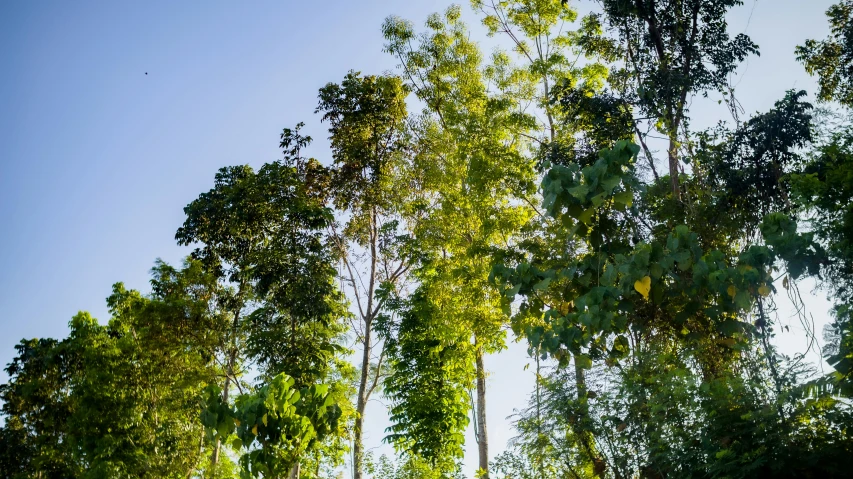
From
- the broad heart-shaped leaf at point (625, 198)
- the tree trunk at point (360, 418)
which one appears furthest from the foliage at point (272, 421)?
the tree trunk at point (360, 418)

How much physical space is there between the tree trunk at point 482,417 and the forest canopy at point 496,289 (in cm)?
3

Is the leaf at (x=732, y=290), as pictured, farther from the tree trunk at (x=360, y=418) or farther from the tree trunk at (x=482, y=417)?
the tree trunk at (x=360, y=418)

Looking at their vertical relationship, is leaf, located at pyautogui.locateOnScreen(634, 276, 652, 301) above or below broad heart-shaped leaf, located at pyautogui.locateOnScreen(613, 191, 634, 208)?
below

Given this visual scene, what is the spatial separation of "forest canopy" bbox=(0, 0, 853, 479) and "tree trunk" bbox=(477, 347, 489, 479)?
0.11 ft

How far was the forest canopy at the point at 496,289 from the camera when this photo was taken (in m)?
5.15

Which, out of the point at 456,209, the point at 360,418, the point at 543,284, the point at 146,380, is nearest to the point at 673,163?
the point at 456,209

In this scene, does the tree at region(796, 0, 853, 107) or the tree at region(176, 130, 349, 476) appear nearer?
the tree at region(796, 0, 853, 107)

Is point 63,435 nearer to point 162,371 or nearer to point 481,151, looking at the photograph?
point 162,371

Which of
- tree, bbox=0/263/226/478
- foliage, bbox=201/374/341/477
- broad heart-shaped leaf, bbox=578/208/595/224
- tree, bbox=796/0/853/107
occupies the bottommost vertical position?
broad heart-shaped leaf, bbox=578/208/595/224

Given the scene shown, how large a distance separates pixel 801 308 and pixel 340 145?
9670mm

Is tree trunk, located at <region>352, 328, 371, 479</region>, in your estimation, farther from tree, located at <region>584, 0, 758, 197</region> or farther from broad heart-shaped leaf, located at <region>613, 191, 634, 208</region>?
broad heart-shaped leaf, located at <region>613, 191, 634, 208</region>

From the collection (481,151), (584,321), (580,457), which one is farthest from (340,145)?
(584,321)

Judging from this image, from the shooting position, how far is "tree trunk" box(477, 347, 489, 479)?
12.1 metres

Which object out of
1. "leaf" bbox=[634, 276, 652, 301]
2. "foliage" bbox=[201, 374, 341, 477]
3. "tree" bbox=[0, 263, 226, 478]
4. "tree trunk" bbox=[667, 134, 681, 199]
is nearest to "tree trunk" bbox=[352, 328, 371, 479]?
"tree" bbox=[0, 263, 226, 478]
